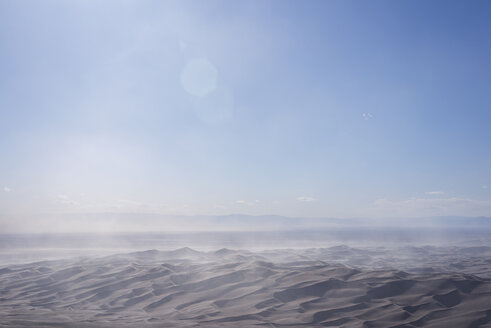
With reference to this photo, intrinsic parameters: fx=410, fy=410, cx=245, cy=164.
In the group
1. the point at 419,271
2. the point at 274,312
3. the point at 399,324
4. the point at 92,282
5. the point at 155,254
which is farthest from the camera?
the point at 155,254

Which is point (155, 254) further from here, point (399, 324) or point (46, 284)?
point (399, 324)

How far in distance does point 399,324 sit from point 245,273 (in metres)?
8.33

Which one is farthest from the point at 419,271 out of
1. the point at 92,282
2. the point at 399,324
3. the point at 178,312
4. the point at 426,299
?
the point at 92,282

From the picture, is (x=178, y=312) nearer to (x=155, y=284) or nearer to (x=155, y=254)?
(x=155, y=284)

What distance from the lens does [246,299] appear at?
15.3 meters

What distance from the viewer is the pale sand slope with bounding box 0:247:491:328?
40.9 ft

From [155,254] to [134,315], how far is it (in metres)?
22.4

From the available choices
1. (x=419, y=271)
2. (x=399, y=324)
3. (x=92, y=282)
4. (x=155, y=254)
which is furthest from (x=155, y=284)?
(x=155, y=254)

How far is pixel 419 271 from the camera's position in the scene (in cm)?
2483

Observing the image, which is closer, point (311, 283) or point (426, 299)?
point (426, 299)

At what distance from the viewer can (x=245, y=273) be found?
18719 millimetres

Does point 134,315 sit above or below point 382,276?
below

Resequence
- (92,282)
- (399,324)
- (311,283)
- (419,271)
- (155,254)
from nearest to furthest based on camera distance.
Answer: (399,324) → (311,283) → (92,282) → (419,271) → (155,254)

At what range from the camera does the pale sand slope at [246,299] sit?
1248 centimetres
